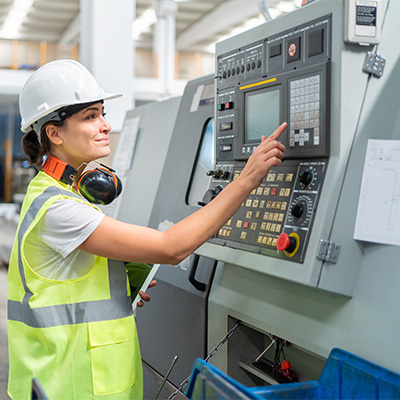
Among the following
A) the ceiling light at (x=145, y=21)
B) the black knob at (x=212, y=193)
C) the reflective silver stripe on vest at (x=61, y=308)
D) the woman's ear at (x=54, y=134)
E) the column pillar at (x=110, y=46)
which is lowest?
the reflective silver stripe on vest at (x=61, y=308)

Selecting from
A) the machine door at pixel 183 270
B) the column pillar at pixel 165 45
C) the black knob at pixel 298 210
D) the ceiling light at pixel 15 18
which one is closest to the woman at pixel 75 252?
the black knob at pixel 298 210

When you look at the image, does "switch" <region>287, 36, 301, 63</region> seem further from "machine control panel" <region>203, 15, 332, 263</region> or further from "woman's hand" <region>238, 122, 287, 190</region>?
"woman's hand" <region>238, 122, 287, 190</region>

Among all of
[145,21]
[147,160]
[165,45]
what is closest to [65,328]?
[147,160]

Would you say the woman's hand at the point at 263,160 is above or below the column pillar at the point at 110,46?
below

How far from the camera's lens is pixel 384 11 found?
4.49 feet

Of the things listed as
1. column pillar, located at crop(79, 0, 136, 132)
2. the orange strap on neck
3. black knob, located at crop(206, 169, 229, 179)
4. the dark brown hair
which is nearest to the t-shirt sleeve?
the orange strap on neck

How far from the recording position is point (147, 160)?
292 cm

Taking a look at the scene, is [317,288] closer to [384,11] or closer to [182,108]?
[384,11]

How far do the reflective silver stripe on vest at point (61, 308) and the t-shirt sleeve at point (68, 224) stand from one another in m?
0.06

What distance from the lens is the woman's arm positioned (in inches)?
53.5

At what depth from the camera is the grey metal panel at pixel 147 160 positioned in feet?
9.04

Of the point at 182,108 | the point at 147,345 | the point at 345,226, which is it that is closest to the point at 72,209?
the point at 345,226

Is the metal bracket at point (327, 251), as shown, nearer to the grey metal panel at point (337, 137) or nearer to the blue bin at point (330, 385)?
the grey metal panel at point (337, 137)

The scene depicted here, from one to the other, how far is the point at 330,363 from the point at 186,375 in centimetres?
79
